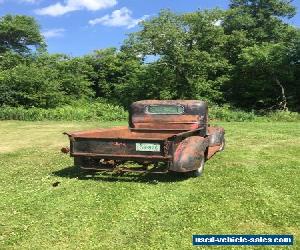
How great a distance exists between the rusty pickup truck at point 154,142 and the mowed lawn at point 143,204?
344mm

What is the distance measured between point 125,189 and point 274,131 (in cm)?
1055

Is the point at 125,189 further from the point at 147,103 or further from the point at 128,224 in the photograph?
the point at 147,103

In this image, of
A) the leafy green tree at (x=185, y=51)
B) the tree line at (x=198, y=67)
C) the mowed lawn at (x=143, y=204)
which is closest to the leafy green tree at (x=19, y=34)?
the tree line at (x=198, y=67)

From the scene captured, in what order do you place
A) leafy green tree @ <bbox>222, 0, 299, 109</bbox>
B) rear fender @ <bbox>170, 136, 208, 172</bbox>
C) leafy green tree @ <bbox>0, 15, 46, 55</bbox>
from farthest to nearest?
1. leafy green tree @ <bbox>0, 15, 46, 55</bbox>
2. leafy green tree @ <bbox>222, 0, 299, 109</bbox>
3. rear fender @ <bbox>170, 136, 208, 172</bbox>

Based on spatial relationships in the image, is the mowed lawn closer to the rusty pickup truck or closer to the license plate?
the rusty pickup truck

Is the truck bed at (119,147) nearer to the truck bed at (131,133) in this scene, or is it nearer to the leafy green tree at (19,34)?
the truck bed at (131,133)

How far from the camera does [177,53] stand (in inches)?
1394

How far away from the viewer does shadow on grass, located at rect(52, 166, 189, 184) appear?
9.44 m

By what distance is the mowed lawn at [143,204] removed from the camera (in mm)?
6258

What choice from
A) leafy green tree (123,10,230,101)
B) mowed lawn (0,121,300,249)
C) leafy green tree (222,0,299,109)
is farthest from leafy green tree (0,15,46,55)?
mowed lawn (0,121,300,249)

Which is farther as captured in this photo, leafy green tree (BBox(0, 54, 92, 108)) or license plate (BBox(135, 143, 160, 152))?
leafy green tree (BBox(0, 54, 92, 108))

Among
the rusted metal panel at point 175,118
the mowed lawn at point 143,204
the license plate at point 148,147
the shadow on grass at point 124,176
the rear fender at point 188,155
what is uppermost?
the rusted metal panel at point 175,118

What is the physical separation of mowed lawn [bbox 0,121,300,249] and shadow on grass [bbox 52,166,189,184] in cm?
2

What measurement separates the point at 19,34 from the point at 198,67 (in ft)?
78.2
